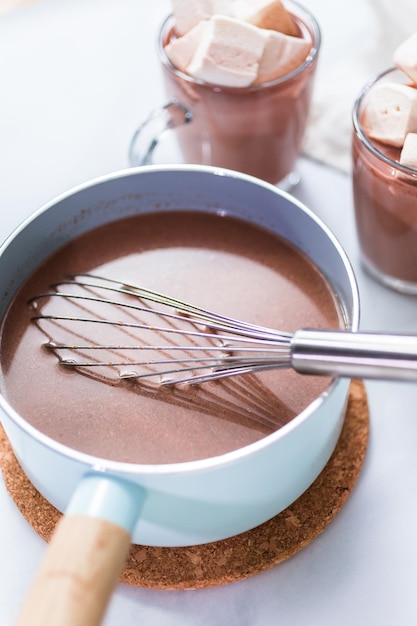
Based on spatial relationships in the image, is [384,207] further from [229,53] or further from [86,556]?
[86,556]

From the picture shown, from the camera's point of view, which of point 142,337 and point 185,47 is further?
point 185,47

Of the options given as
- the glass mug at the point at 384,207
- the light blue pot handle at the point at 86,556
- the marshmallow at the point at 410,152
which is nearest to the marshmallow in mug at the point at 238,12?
the glass mug at the point at 384,207

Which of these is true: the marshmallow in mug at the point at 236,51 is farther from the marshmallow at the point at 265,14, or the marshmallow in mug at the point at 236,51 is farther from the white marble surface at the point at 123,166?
the white marble surface at the point at 123,166

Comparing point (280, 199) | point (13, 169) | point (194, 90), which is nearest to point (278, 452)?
point (280, 199)

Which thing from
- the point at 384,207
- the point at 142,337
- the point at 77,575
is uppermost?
the point at 384,207

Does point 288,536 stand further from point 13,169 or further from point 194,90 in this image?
point 13,169

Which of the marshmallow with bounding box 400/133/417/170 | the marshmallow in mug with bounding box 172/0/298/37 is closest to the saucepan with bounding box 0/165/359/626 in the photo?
the marshmallow with bounding box 400/133/417/170

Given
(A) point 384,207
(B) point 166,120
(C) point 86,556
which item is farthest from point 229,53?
(C) point 86,556
